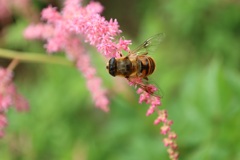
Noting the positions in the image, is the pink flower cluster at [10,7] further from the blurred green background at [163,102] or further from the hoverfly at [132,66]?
the hoverfly at [132,66]

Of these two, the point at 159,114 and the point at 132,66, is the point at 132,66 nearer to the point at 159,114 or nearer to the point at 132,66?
the point at 132,66

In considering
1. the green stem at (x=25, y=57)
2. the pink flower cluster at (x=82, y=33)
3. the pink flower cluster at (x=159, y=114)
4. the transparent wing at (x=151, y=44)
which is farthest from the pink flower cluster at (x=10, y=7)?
the pink flower cluster at (x=159, y=114)

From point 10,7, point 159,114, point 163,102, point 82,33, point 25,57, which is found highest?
point 10,7

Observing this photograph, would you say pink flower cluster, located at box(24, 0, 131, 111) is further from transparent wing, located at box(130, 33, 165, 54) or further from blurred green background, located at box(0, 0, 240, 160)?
blurred green background, located at box(0, 0, 240, 160)

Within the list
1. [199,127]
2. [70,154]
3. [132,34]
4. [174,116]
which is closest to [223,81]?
[199,127]

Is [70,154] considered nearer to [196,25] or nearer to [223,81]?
[223,81]

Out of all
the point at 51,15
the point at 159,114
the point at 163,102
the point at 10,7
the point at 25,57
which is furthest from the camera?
the point at 10,7

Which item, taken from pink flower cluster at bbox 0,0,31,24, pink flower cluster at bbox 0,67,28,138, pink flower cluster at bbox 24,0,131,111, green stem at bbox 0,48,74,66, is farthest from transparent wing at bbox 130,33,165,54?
pink flower cluster at bbox 0,0,31,24

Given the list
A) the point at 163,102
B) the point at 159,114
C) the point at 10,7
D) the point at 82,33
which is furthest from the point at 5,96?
the point at 10,7
